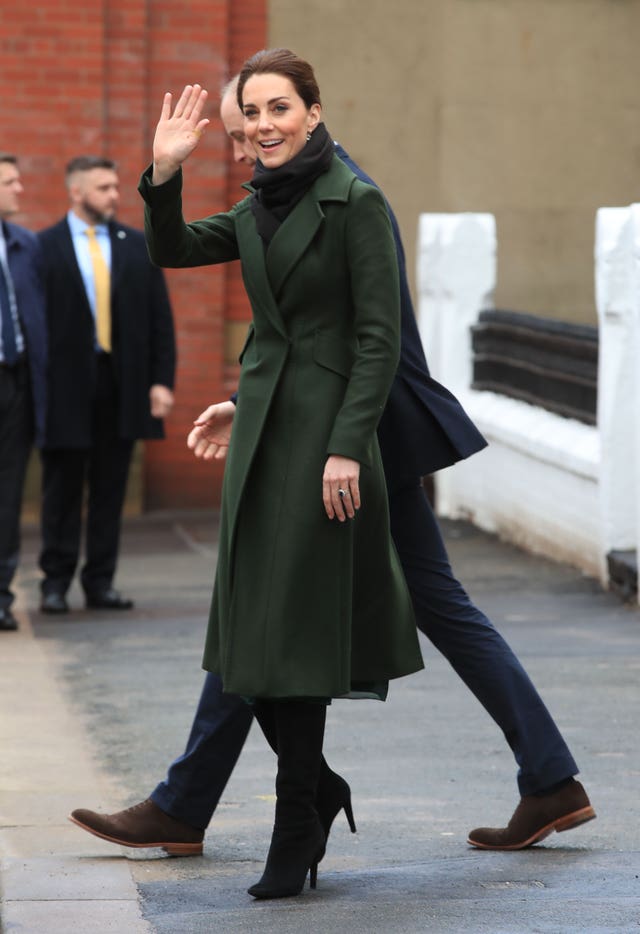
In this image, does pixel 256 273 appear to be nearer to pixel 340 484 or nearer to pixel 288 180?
pixel 288 180

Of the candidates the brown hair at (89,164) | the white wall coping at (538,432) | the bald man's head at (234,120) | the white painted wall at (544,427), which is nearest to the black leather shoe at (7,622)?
the brown hair at (89,164)

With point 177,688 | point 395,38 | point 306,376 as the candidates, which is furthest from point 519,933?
point 395,38

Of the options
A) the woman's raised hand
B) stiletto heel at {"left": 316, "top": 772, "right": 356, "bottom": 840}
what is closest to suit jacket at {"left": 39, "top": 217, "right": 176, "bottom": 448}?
stiletto heel at {"left": 316, "top": 772, "right": 356, "bottom": 840}

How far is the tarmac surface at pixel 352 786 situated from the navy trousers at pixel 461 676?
19 cm

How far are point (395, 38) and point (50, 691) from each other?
709 centimetres

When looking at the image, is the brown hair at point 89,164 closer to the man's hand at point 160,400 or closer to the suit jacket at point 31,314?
the suit jacket at point 31,314

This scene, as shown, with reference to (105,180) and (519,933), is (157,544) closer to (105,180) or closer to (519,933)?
(105,180)

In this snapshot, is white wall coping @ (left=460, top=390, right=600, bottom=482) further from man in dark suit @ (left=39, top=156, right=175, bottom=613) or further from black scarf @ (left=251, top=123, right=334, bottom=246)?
black scarf @ (left=251, top=123, right=334, bottom=246)

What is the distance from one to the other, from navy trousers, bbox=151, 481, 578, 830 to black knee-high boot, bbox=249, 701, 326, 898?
45 centimetres

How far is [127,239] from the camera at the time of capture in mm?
9469

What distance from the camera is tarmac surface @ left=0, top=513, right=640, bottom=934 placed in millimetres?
4375

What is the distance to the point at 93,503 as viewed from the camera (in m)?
9.59

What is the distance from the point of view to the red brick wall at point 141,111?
499 inches

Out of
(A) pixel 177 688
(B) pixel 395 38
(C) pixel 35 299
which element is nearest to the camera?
(A) pixel 177 688
